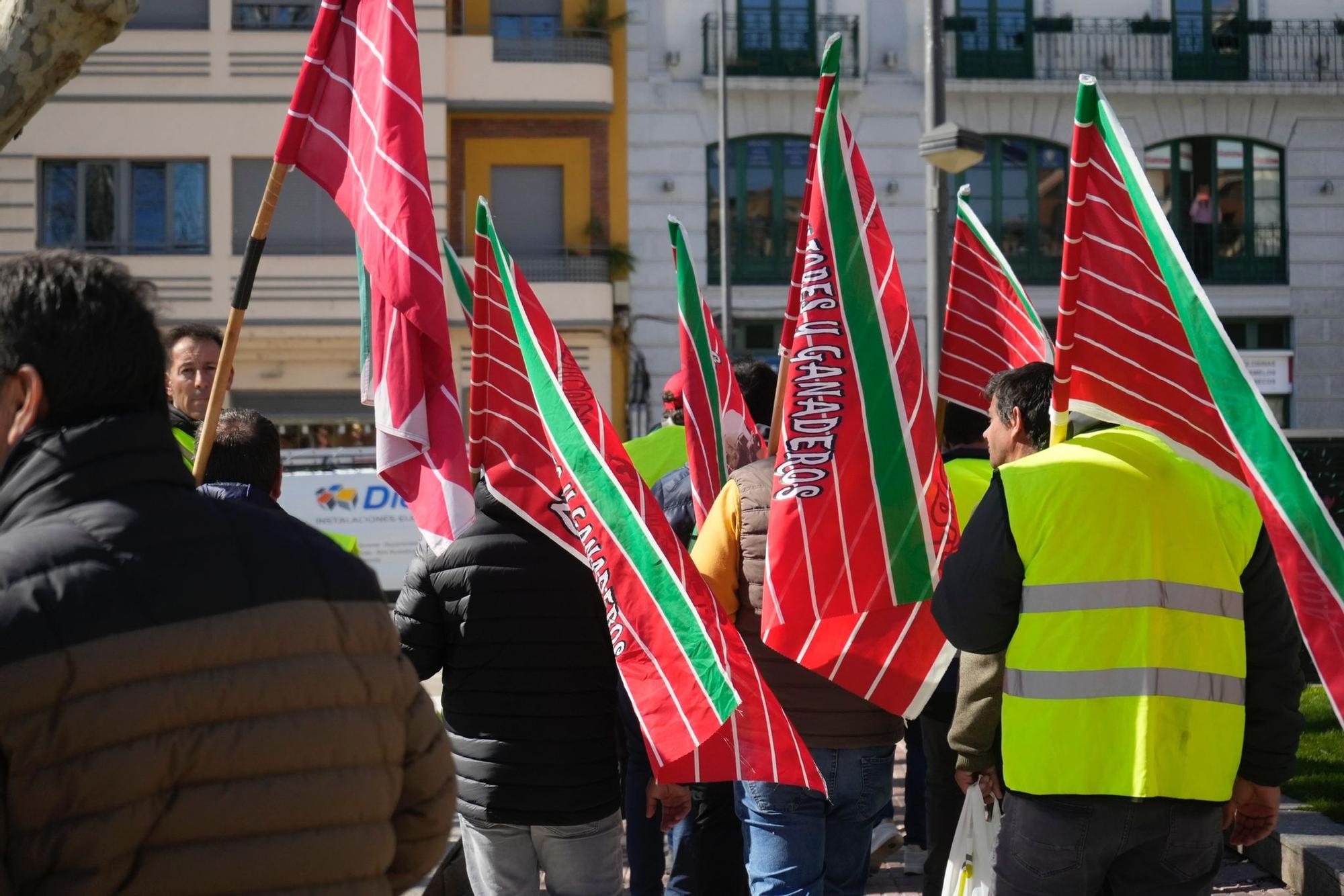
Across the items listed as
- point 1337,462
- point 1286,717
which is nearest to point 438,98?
point 1337,462

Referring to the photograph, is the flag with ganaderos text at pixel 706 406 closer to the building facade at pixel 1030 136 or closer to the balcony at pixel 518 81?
the building facade at pixel 1030 136

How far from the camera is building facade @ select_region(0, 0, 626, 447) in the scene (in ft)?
79.9

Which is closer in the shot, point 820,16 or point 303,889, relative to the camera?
point 303,889

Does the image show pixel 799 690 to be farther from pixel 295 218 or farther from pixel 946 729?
pixel 295 218

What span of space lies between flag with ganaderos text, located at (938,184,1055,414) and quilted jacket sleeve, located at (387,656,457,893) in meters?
4.08

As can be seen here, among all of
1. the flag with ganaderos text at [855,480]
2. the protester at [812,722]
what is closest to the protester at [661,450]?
the flag with ganaderos text at [855,480]

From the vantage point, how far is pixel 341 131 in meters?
4.45

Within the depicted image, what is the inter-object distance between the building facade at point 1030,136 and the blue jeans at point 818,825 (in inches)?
800

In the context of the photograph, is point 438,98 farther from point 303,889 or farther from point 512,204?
point 303,889

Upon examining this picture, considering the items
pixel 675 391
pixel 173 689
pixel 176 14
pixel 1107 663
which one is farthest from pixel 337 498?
pixel 173 689

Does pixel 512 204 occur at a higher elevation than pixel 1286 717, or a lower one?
higher

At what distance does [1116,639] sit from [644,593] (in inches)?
49.9

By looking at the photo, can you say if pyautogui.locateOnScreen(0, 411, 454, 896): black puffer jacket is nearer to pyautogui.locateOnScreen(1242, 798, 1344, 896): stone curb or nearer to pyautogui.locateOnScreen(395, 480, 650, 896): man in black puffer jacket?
pyautogui.locateOnScreen(395, 480, 650, 896): man in black puffer jacket

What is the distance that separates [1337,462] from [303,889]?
418 inches
